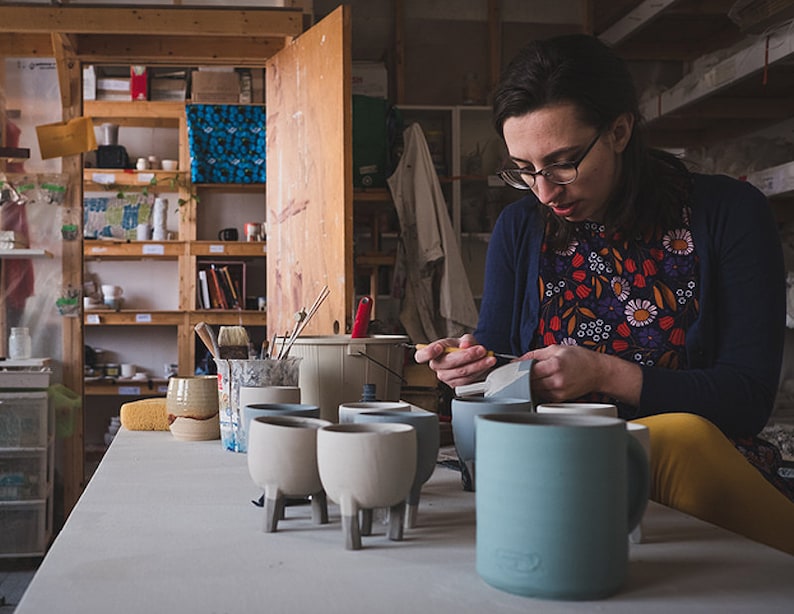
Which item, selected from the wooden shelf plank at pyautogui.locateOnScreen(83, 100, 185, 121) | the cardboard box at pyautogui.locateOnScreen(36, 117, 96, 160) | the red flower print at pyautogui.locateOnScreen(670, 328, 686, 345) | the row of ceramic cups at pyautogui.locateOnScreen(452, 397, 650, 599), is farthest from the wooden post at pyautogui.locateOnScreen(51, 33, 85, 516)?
the row of ceramic cups at pyautogui.locateOnScreen(452, 397, 650, 599)

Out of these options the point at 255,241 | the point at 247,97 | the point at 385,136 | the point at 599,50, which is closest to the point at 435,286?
the point at 385,136

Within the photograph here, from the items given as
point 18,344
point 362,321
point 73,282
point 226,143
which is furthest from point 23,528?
point 226,143

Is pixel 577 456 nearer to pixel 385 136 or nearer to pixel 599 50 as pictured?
pixel 599 50

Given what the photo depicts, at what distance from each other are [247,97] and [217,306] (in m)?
1.25

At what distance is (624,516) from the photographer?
24.8 inches

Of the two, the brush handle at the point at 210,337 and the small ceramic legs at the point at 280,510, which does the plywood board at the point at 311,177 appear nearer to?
the brush handle at the point at 210,337

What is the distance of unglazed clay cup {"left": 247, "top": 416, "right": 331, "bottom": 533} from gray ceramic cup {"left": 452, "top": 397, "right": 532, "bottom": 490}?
0.20m

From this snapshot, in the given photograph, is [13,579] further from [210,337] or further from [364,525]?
[364,525]

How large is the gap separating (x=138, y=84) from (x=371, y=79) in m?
1.41

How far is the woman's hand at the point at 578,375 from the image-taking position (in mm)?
1132

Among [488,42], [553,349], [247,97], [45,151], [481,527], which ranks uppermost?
[488,42]

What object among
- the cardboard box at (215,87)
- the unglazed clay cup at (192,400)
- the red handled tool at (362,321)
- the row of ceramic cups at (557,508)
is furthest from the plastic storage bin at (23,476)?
the row of ceramic cups at (557,508)

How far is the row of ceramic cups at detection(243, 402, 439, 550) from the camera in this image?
73 centimetres

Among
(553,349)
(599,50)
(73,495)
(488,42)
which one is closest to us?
(553,349)
